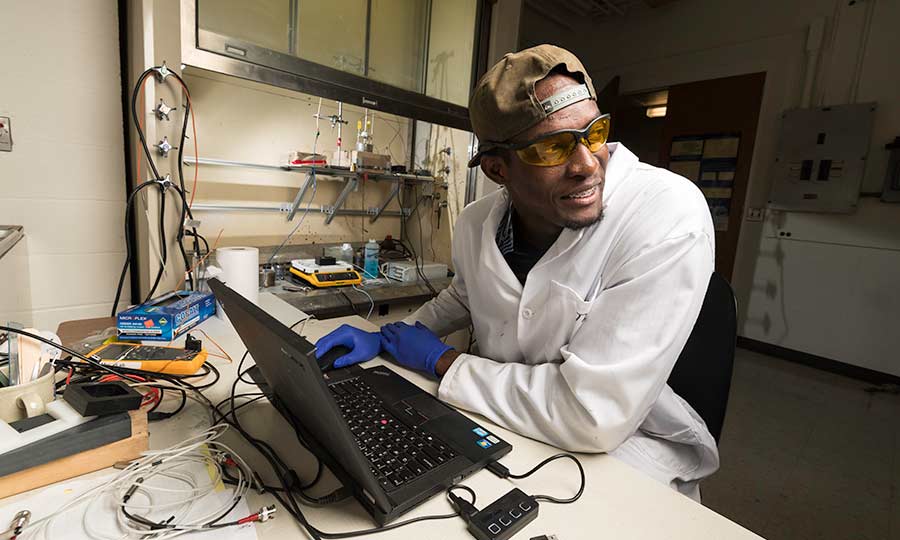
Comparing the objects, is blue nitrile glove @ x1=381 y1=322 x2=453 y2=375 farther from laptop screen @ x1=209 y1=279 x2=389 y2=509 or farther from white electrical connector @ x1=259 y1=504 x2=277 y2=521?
white electrical connector @ x1=259 y1=504 x2=277 y2=521

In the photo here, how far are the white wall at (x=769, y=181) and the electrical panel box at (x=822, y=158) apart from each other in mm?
83

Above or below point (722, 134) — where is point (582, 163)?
below

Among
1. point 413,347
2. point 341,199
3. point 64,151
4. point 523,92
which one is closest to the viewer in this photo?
point 523,92

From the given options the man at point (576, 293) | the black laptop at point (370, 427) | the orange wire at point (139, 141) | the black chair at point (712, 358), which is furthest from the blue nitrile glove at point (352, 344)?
the orange wire at point (139, 141)

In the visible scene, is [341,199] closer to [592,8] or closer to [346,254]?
[346,254]

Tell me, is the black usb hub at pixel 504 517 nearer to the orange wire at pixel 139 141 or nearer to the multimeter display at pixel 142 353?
the multimeter display at pixel 142 353

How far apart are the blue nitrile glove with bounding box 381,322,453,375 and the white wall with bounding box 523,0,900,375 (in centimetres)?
351

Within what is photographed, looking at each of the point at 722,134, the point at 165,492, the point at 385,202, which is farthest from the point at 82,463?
the point at 722,134

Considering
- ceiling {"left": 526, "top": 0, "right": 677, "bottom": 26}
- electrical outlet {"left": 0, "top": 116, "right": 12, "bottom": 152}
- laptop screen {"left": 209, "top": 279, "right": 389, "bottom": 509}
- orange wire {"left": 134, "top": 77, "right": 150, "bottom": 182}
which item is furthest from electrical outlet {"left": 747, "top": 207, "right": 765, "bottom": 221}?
electrical outlet {"left": 0, "top": 116, "right": 12, "bottom": 152}

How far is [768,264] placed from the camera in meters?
3.34

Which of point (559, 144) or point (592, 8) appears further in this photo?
point (592, 8)

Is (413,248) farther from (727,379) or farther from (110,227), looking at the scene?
(727,379)

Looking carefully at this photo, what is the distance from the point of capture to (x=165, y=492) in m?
0.53

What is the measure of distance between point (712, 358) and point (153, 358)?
48.7 inches
